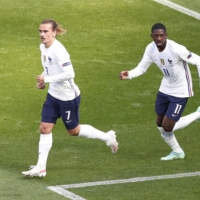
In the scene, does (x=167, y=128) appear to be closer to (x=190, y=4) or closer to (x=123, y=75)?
(x=123, y=75)

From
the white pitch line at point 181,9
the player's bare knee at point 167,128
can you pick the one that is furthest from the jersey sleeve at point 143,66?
the white pitch line at point 181,9

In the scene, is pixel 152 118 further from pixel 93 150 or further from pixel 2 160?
pixel 2 160

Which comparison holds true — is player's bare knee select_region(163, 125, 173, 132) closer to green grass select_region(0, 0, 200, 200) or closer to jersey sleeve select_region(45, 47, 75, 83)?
green grass select_region(0, 0, 200, 200)

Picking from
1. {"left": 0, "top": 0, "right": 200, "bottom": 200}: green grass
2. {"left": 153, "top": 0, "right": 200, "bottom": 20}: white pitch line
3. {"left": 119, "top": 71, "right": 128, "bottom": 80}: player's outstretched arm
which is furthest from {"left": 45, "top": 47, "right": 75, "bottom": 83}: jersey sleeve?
{"left": 153, "top": 0, "right": 200, "bottom": 20}: white pitch line

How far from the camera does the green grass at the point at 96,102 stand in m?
10.6

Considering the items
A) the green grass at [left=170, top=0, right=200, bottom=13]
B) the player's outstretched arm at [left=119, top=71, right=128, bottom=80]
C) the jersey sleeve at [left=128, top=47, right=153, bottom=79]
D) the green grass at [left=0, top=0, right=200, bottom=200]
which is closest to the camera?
the green grass at [left=0, top=0, right=200, bottom=200]

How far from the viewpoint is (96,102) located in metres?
15.3

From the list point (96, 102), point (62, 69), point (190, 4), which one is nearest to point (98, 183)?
point (62, 69)

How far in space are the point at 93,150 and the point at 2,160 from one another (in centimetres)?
151

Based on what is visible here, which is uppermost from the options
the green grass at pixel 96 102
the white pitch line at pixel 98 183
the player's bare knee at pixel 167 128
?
the player's bare knee at pixel 167 128

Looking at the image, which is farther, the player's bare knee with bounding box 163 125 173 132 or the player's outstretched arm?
the player's bare knee with bounding box 163 125 173 132

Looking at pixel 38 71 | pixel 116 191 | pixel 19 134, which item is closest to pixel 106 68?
pixel 38 71

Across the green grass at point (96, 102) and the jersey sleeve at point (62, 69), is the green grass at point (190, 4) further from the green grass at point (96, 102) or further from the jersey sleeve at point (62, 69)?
the jersey sleeve at point (62, 69)

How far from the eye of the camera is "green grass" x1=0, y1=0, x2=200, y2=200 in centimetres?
1065
